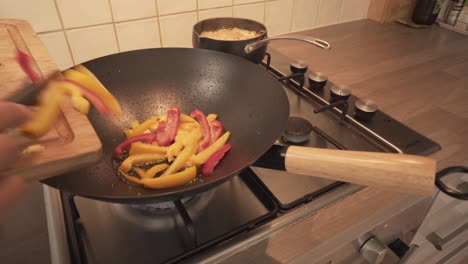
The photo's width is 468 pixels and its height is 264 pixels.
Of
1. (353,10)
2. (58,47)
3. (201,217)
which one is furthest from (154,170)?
(353,10)

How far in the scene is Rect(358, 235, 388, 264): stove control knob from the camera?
54 centimetres

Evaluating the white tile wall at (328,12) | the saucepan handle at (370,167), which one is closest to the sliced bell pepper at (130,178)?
the saucepan handle at (370,167)

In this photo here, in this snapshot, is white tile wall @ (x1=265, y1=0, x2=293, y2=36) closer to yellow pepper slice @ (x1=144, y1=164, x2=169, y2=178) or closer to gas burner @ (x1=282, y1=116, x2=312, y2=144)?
gas burner @ (x1=282, y1=116, x2=312, y2=144)

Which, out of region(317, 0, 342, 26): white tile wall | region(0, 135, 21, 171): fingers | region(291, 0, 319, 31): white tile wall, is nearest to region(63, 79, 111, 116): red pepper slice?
region(0, 135, 21, 171): fingers

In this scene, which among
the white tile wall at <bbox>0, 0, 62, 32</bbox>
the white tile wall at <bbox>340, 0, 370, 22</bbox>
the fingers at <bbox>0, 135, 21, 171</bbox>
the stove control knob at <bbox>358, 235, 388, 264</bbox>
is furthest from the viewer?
the white tile wall at <bbox>340, 0, 370, 22</bbox>

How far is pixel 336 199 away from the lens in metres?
0.53

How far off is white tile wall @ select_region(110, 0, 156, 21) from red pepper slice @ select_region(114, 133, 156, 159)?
434 millimetres

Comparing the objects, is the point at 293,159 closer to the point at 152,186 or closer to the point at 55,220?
the point at 152,186

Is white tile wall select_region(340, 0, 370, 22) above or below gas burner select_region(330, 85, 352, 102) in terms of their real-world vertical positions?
above

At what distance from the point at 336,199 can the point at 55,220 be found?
44cm

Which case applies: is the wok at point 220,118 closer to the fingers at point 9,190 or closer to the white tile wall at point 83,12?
the fingers at point 9,190

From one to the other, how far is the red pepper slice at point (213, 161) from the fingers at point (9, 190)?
0.26 metres

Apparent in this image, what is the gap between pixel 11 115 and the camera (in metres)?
0.31

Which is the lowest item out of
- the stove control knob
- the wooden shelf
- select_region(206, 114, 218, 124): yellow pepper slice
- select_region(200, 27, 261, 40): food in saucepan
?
the stove control knob
